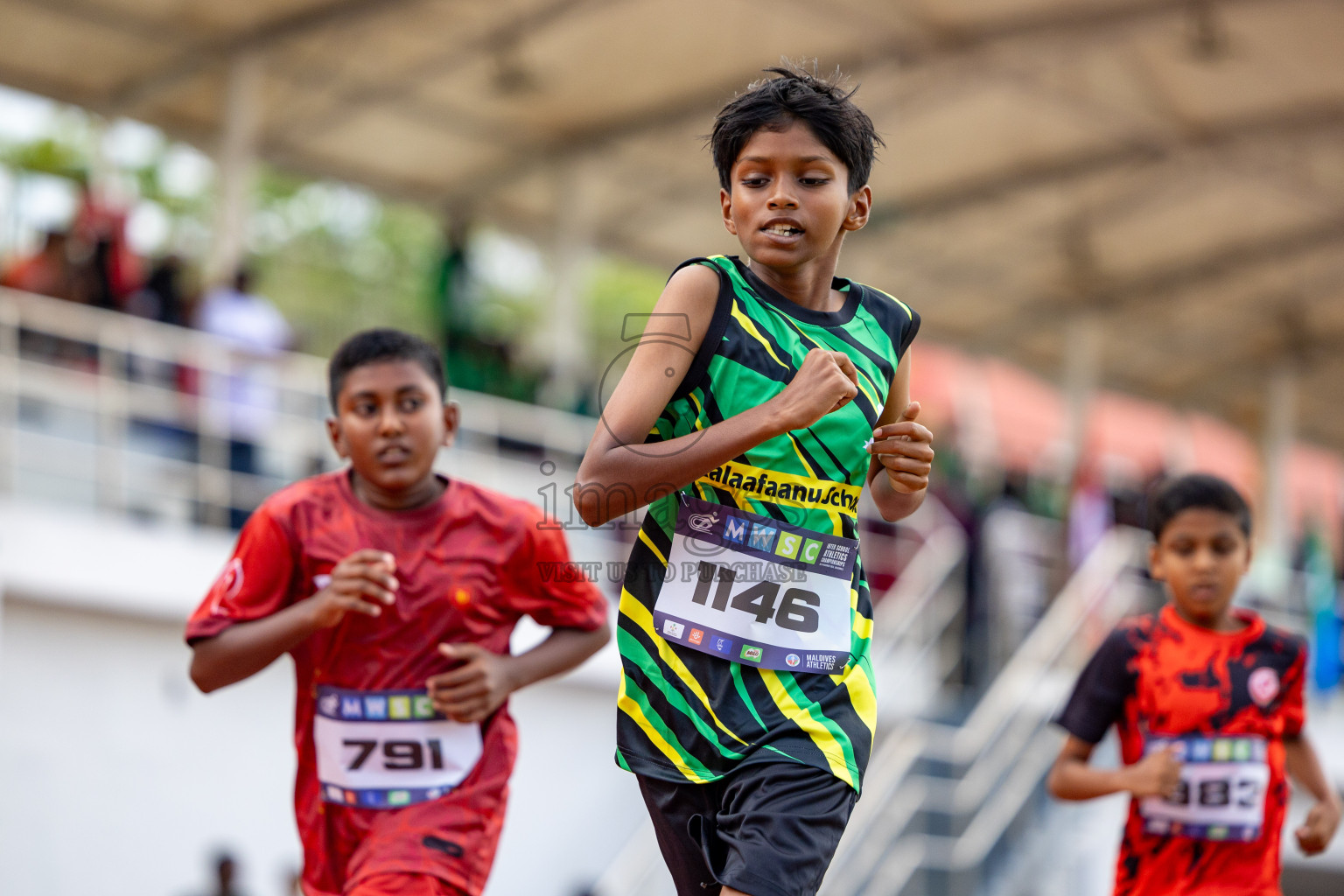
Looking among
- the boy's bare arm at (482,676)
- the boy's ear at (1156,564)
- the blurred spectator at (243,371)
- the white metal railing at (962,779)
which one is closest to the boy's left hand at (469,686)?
the boy's bare arm at (482,676)

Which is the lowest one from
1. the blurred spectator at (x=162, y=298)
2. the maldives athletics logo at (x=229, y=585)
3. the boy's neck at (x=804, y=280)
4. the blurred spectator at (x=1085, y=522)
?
the maldives athletics logo at (x=229, y=585)

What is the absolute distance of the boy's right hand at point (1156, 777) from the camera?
367cm

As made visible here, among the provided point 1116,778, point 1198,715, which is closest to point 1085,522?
point 1198,715

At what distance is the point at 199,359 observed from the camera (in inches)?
336

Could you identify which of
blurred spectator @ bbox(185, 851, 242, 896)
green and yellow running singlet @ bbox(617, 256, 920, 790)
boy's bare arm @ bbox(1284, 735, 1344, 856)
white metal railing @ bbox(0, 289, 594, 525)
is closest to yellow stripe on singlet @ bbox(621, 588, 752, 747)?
green and yellow running singlet @ bbox(617, 256, 920, 790)

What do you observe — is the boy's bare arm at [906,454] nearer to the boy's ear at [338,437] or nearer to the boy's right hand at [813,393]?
the boy's right hand at [813,393]

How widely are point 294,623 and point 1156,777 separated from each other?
2135 mm

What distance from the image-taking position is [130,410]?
8453 millimetres

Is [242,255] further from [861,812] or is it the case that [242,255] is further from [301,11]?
[861,812]

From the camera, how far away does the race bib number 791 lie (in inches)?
129

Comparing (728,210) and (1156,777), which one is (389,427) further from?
(1156,777)

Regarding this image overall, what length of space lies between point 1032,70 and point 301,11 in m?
6.14

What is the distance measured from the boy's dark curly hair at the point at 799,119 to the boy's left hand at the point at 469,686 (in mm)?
1210

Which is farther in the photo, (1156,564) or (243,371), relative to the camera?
(243,371)
